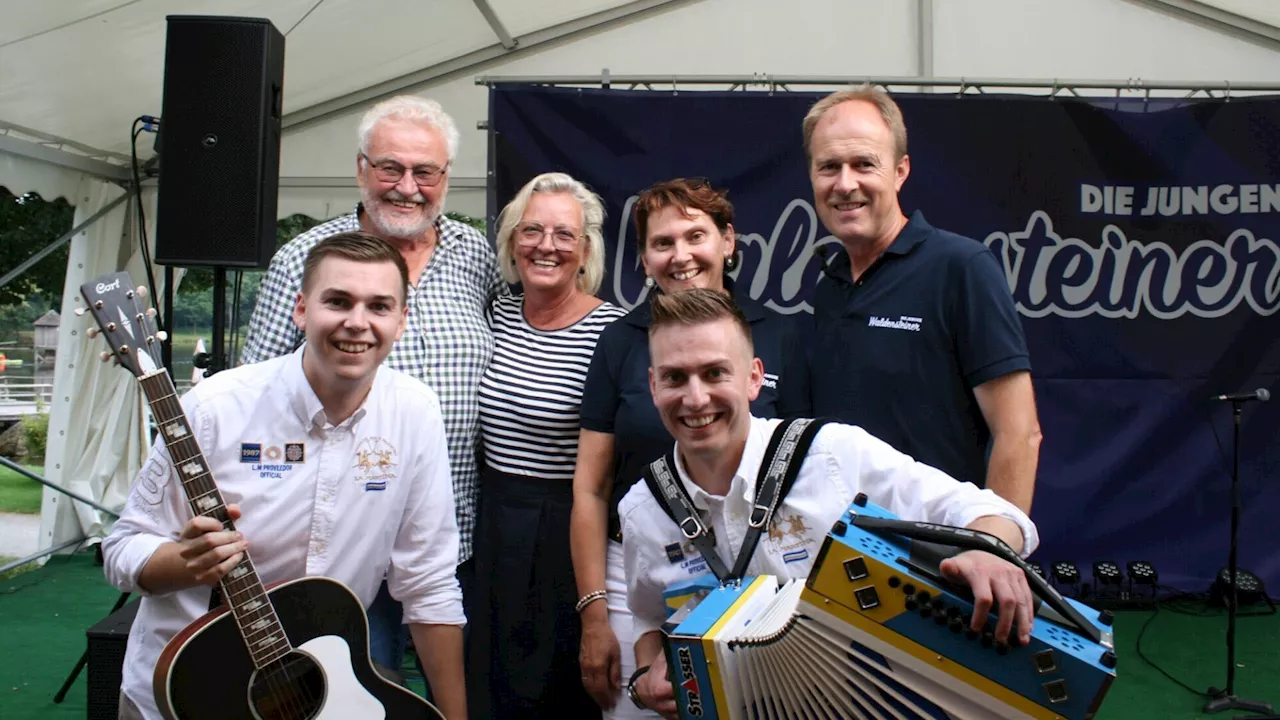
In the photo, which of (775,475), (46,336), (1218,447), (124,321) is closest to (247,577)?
(124,321)

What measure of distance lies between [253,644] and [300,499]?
0.30 meters

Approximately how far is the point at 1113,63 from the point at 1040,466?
2418mm

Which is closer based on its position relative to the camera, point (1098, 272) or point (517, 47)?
point (1098, 272)

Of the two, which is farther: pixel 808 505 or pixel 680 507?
pixel 680 507

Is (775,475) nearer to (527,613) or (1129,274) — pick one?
(527,613)

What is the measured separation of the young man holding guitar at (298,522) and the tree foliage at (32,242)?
4.62m

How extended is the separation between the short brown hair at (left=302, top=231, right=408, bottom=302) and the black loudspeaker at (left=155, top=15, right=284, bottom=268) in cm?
103

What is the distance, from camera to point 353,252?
2094 mm

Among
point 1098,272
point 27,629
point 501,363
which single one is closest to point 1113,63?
point 1098,272

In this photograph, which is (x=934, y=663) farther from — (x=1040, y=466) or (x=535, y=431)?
(x=1040, y=466)

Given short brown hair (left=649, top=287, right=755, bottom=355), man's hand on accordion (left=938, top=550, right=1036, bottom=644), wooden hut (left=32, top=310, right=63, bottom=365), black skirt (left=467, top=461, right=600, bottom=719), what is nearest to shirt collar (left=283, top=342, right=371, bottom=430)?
black skirt (left=467, top=461, right=600, bottom=719)

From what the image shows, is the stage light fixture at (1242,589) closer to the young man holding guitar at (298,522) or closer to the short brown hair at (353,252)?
the young man holding guitar at (298,522)

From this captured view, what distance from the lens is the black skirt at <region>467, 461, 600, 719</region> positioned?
8.12ft

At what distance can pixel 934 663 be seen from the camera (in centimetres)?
134
